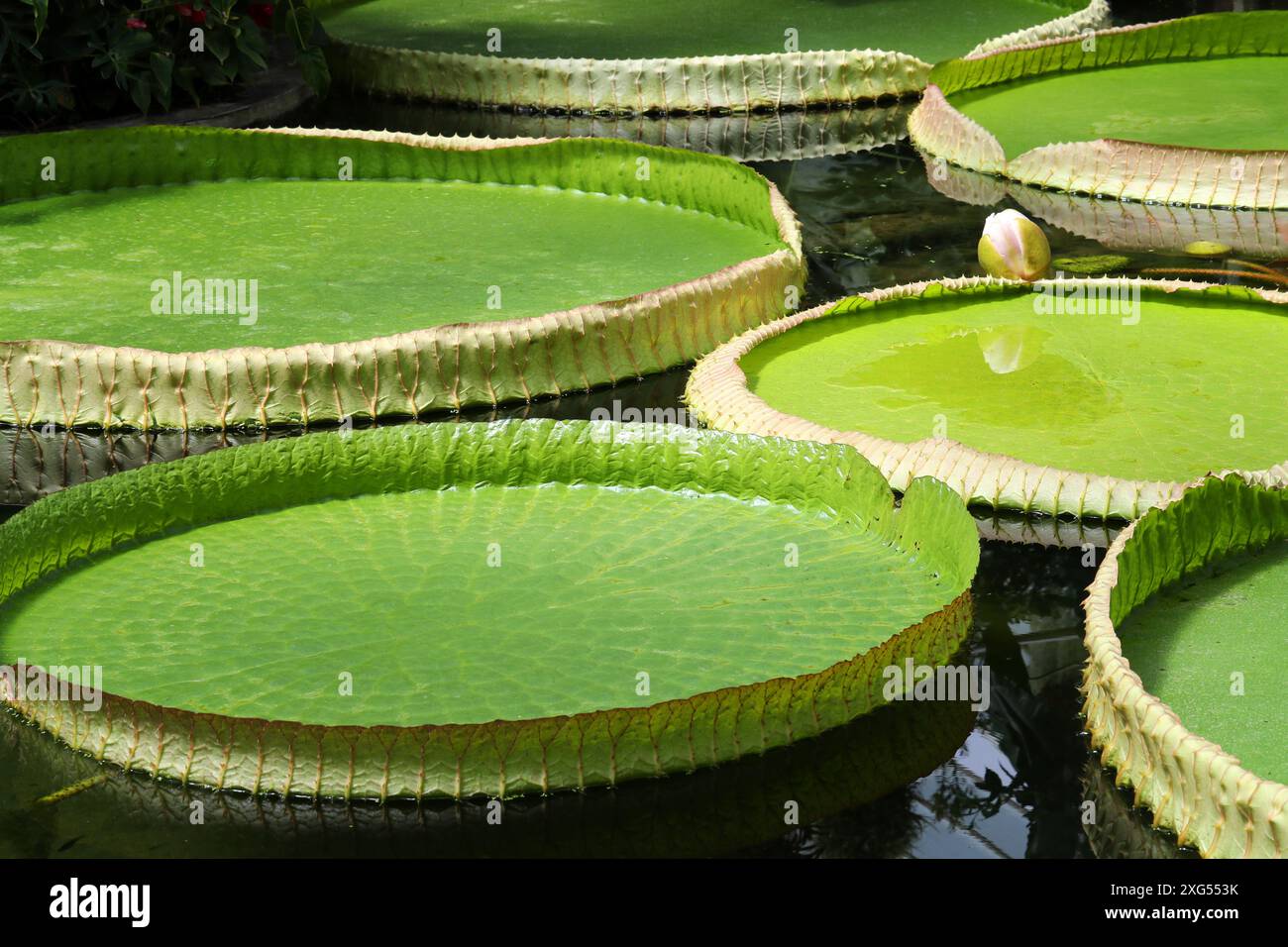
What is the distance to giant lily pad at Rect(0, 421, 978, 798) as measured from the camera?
245 centimetres

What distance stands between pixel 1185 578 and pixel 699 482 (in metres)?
0.93

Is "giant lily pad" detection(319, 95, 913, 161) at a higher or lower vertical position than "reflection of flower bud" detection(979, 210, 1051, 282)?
higher

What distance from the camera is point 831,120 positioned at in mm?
6680

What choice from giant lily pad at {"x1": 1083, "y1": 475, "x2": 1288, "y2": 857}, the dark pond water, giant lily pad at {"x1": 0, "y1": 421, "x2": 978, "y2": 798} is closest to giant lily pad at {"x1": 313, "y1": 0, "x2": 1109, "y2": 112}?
giant lily pad at {"x1": 0, "y1": 421, "x2": 978, "y2": 798}

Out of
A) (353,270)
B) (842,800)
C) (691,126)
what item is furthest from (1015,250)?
(691,126)

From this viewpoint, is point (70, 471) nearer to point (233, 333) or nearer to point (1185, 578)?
point (233, 333)

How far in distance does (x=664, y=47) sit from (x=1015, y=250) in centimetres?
338

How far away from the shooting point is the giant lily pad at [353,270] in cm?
387
